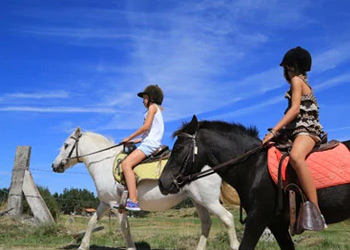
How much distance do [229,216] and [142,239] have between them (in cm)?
370

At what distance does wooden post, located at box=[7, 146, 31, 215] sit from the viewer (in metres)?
11.4

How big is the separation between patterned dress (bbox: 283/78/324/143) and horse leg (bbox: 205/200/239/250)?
3.17m

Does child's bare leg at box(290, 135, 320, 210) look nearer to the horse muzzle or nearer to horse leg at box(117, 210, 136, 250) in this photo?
A: horse leg at box(117, 210, 136, 250)

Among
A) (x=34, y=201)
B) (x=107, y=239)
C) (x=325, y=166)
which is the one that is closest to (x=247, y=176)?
(x=325, y=166)

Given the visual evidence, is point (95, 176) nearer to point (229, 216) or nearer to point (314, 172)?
point (229, 216)

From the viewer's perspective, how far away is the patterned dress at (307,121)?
4.34m

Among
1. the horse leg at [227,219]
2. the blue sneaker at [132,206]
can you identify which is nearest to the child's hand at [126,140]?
the blue sneaker at [132,206]

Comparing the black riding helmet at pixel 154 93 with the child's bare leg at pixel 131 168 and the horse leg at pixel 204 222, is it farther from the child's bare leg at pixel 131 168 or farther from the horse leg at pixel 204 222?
the horse leg at pixel 204 222

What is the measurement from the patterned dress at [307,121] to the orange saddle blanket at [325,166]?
21cm

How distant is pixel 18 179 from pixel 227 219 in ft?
23.0

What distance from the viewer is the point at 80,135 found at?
29.9ft

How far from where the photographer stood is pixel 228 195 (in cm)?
754

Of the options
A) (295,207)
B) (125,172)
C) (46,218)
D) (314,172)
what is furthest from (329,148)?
(46,218)

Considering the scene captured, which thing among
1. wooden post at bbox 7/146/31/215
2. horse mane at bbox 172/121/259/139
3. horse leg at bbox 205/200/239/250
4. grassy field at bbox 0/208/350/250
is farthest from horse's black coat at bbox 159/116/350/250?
wooden post at bbox 7/146/31/215
